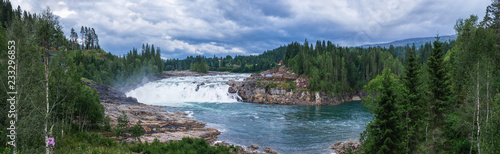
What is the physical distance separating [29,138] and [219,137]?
18528 millimetres

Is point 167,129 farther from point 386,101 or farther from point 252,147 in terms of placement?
point 386,101

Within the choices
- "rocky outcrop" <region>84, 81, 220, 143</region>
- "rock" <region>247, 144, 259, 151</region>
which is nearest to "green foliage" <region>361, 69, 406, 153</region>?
"rock" <region>247, 144, 259, 151</region>

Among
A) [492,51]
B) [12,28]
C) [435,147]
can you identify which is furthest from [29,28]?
[492,51]

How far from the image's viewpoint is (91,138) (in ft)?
60.5

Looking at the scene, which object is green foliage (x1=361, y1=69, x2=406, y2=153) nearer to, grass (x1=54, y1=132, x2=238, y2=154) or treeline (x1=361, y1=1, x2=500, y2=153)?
treeline (x1=361, y1=1, x2=500, y2=153)

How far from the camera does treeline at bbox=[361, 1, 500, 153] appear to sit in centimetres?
1427

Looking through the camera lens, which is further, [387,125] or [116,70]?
[116,70]

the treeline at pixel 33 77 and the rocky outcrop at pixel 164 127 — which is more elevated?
the treeline at pixel 33 77

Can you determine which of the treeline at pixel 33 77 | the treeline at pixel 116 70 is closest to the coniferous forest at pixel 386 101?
the treeline at pixel 33 77

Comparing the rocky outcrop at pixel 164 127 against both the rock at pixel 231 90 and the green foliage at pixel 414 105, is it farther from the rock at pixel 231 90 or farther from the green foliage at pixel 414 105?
the rock at pixel 231 90

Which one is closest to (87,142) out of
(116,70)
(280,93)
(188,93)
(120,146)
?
(120,146)

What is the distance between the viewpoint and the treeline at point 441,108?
14.3 metres

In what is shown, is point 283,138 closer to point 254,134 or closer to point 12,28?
point 254,134

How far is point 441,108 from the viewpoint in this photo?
17156 mm
